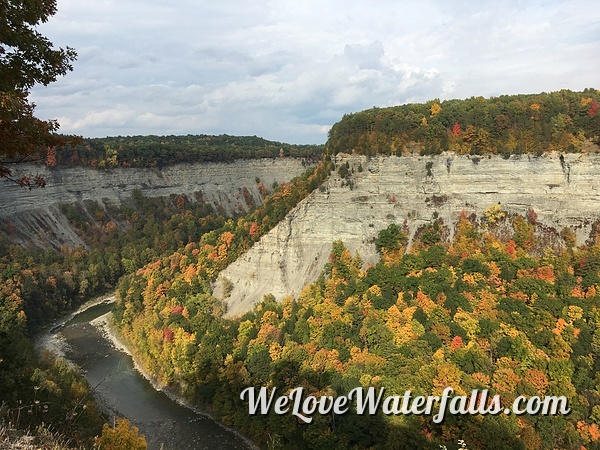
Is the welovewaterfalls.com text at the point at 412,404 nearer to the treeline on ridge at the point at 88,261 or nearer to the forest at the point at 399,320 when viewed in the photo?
the forest at the point at 399,320

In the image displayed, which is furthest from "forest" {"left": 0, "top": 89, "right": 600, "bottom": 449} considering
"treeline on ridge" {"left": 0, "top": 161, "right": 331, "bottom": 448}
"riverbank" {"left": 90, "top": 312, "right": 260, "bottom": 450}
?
"riverbank" {"left": 90, "top": 312, "right": 260, "bottom": 450}

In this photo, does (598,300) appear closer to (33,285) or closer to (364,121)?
(364,121)

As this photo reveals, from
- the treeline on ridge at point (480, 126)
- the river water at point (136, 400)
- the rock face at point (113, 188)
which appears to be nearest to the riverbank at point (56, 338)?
the river water at point (136, 400)

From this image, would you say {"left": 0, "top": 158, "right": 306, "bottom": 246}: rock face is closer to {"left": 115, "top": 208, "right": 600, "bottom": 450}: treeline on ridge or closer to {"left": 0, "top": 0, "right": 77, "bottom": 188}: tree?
{"left": 115, "top": 208, "right": 600, "bottom": 450}: treeline on ridge

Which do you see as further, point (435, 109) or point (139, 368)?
point (139, 368)

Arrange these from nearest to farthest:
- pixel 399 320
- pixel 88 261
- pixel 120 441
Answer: pixel 120 441
pixel 399 320
pixel 88 261

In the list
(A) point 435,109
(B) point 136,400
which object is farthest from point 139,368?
(A) point 435,109

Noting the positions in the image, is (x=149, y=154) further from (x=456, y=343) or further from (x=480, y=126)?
(x=456, y=343)
